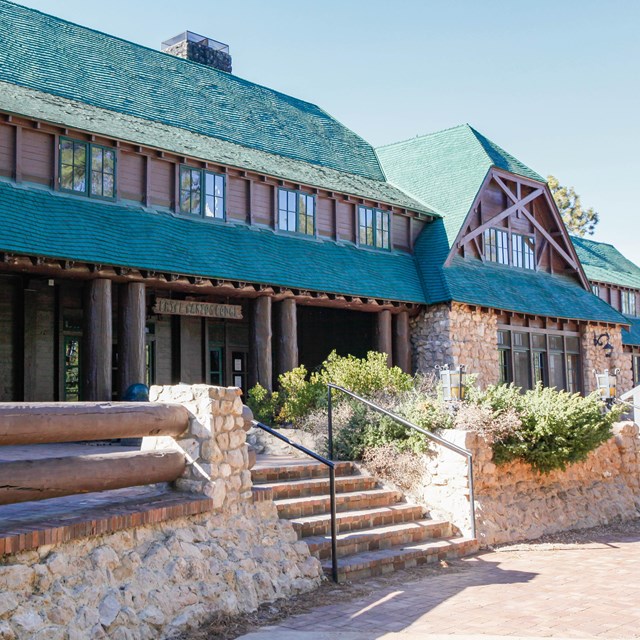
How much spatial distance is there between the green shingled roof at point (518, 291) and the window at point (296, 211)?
345 centimetres

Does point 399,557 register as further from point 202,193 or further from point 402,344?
point 402,344

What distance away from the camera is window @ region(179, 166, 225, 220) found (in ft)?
53.2

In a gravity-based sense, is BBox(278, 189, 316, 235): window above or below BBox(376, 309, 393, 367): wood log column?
above

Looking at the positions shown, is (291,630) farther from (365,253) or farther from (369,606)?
(365,253)

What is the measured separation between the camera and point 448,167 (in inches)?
910

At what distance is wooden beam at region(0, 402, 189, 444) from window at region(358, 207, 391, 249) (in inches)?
510

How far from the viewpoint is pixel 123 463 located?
6.66m

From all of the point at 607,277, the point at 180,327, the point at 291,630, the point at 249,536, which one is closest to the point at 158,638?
the point at 291,630

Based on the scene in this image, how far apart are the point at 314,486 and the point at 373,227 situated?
11327mm

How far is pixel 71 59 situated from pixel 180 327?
6.24 metres

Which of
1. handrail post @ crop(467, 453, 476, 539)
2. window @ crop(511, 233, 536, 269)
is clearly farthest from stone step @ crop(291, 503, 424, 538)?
window @ crop(511, 233, 536, 269)

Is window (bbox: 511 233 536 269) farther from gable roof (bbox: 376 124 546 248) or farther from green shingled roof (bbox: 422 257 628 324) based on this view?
gable roof (bbox: 376 124 546 248)

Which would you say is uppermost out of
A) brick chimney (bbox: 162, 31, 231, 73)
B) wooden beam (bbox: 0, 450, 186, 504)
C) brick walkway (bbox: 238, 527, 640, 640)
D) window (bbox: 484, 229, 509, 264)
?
brick chimney (bbox: 162, 31, 231, 73)

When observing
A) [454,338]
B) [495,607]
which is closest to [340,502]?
[495,607]
